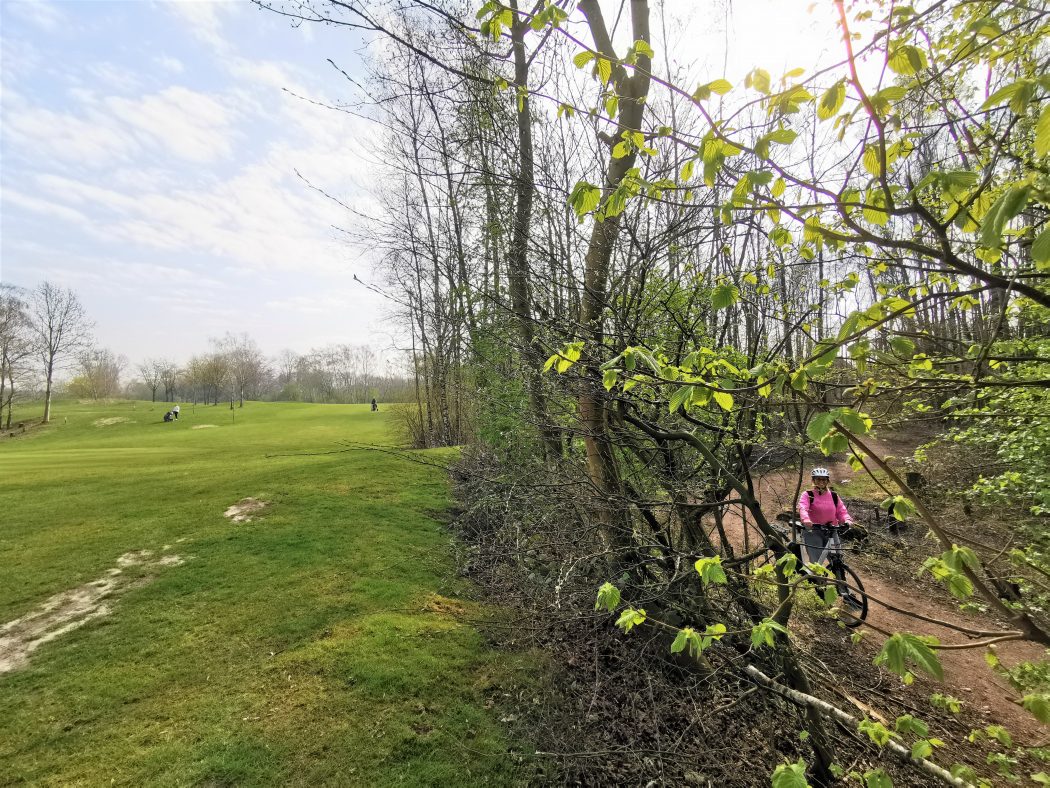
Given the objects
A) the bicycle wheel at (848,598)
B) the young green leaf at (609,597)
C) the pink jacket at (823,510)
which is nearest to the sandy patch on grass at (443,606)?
the young green leaf at (609,597)

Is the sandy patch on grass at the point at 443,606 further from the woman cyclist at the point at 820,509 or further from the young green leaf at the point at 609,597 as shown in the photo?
the woman cyclist at the point at 820,509

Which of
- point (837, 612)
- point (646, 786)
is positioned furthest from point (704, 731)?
point (837, 612)

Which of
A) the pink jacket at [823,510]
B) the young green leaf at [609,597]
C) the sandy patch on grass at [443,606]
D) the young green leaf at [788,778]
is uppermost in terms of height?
the young green leaf at [609,597]

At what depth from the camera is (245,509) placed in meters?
8.57

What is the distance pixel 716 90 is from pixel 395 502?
Result: 955cm

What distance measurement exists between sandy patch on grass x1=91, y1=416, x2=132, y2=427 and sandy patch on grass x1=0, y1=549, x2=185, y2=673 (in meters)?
42.2

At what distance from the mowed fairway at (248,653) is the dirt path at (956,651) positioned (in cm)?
326

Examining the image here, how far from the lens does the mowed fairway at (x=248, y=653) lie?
11.1 feet

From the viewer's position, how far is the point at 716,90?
152 centimetres

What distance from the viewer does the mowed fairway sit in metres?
3.37

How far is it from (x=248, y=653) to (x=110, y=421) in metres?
46.5

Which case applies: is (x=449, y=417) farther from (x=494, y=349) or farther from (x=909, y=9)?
(x=909, y=9)

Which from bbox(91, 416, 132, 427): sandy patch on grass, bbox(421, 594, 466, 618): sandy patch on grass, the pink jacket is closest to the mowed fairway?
bbox(421, 594, 466, 618): sandy patch on grass

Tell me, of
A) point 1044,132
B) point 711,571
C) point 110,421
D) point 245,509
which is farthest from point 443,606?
point 110,421
